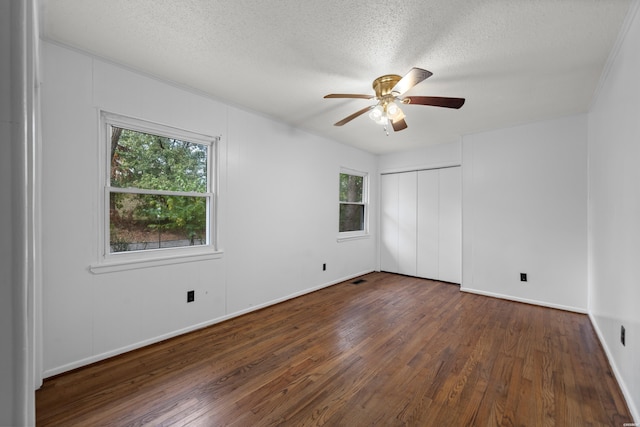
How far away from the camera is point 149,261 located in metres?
2.46

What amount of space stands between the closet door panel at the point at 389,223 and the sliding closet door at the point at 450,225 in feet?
2.85

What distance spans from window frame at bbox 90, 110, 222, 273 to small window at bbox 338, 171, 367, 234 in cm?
244

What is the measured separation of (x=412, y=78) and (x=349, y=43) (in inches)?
20.8

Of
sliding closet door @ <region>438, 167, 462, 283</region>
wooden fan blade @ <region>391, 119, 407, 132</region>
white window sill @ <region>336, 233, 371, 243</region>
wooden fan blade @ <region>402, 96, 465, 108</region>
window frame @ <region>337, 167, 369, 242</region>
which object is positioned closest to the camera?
wooden fan blade @ <region>402, 96, 465, 108</region>

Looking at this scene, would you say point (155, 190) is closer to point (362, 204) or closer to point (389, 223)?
point (362, 204)

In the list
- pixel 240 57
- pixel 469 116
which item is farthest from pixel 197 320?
pixel 469 116

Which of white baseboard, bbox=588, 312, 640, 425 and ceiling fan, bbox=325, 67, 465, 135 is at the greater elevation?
ceiling fan, bbox=325, 67, 465, 135

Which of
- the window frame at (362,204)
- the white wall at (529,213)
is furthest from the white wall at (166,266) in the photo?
the white wall at (529,213)

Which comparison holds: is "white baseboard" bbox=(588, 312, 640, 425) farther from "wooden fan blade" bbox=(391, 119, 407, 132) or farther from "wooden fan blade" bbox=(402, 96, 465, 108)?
"wooden fan blade" bbox=(391, 119, 407, 132)

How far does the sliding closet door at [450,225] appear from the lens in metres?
4.59

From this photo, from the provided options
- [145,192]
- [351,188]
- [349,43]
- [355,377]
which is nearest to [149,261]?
[145,192]

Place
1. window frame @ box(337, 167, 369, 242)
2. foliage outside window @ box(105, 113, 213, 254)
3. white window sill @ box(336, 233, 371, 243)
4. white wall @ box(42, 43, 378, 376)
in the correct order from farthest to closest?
window frame @ box(337, 167, 369, 242) → white window sill @ box(336, 233, 371, 243) → foliage outside window @ box(105, 113, 213, 254) → white wall @ box(42, 43, 378, 376)

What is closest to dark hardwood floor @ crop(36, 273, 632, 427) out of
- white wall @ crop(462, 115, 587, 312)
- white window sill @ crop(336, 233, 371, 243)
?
white wall @ crop(462, 115, 587, 312)

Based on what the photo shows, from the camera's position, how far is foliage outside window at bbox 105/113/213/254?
234 centimetres
